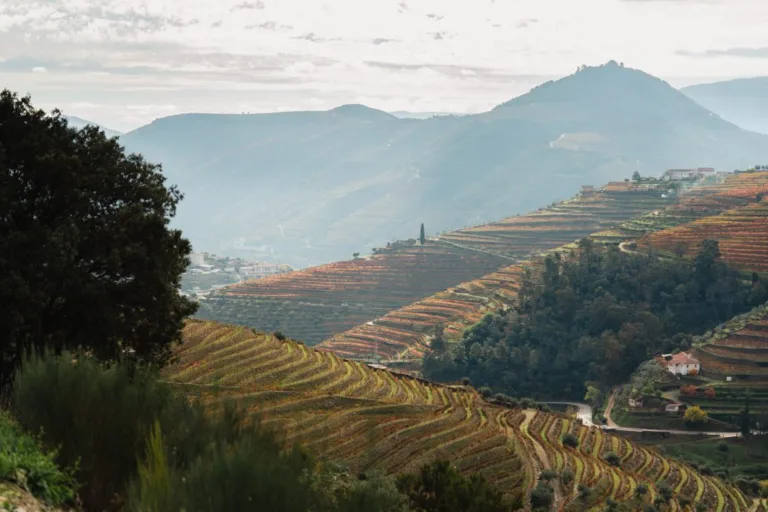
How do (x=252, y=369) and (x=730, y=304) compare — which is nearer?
(x=252, y=369)

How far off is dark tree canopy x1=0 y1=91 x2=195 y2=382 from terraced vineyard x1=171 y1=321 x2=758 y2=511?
3554 millimetres

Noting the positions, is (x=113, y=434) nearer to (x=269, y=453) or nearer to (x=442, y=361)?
(x=269, y=453)

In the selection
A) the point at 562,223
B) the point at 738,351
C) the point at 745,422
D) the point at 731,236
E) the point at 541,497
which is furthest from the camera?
the point at 562,223

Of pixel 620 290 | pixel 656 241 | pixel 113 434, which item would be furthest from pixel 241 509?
pixel 656 241

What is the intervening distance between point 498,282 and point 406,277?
23.6 m

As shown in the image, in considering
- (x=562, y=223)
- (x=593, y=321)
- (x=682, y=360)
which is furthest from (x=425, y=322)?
(x=562, y=223)

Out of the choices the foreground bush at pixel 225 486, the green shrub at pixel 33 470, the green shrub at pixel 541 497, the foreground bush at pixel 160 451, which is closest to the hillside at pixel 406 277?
the green shrub at pixel 541 497

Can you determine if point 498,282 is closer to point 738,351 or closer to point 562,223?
point 562,223

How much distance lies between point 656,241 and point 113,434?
92.6 meters

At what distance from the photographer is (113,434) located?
13984mm

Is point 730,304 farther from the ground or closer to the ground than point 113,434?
closer to the ground

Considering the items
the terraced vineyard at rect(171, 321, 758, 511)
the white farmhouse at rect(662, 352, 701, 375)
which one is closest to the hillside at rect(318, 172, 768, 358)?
the white farmhouse at rect(662, 352, 701, 375)

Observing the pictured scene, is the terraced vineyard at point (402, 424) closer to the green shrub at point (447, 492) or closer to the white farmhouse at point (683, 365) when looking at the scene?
the green shrub at point (447, 492)

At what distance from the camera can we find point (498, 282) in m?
109
